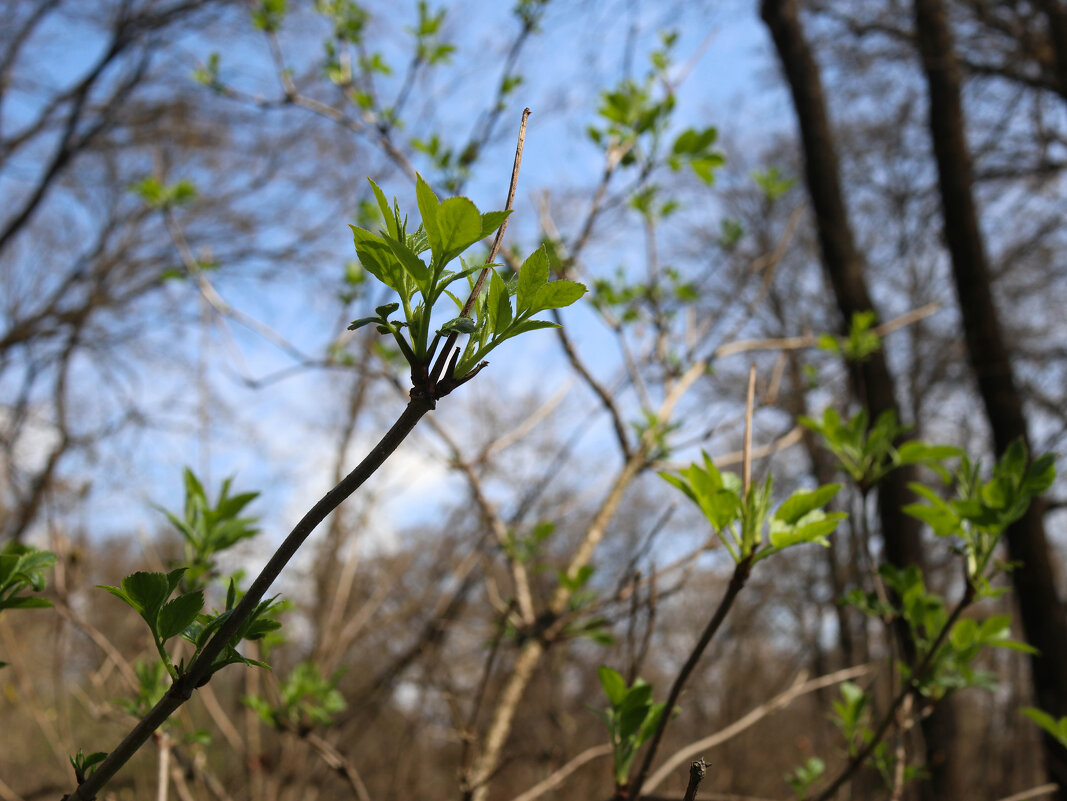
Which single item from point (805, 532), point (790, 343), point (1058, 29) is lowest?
point (805, 532)

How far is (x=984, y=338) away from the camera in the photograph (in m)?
4.23

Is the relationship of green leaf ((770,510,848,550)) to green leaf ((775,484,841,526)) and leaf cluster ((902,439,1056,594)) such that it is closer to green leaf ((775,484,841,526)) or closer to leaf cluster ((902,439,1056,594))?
green leaf ((775,484,841,526))

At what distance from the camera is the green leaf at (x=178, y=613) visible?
64 centimetres

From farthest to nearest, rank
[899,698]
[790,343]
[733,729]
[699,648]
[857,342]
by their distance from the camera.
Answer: [790,343] → [857,342] → [733,729] → [899,698] → [699,648]

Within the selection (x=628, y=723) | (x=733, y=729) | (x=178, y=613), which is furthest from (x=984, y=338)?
(x=178, y=613)

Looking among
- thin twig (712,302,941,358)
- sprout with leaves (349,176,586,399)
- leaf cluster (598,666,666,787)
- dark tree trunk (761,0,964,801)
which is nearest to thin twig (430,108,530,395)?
sprout with leaves (349,176,586,399)

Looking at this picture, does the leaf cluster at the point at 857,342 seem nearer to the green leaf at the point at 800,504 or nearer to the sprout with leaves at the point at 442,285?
the green leaf at the point at 800,504

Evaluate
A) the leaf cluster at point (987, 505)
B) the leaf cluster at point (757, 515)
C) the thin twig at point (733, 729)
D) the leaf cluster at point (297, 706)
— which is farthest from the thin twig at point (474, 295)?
the leaf cluster at point (297, 706)

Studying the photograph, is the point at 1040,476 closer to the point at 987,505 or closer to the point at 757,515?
the point at 987,505

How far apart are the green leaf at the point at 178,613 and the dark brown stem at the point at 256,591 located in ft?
0.28

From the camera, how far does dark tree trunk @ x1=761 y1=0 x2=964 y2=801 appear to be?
3.71 meters

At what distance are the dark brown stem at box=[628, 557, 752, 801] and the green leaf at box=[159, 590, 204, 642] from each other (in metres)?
0.53

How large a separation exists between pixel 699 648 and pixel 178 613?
0.55 meters

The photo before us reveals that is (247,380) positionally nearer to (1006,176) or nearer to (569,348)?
(569,348)
